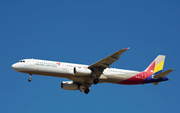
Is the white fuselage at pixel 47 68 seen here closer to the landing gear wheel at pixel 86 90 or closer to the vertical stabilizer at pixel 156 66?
the landing gear wheel at pixel 86 90

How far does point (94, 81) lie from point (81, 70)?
2.94 metres

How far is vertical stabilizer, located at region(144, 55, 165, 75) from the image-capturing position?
4275cm

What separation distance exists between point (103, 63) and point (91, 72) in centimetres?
220

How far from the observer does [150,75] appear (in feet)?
138

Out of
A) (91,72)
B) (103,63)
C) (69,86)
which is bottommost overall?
(69,86)

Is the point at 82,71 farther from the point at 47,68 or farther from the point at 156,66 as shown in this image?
the point at 156,66

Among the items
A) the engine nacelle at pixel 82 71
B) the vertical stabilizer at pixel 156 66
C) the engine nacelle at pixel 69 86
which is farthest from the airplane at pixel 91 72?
the engine nacelle at pixel 69 86

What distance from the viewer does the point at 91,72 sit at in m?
37.3

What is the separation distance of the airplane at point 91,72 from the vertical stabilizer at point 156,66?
0.77m

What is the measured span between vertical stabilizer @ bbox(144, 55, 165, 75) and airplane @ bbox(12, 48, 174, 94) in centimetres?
77

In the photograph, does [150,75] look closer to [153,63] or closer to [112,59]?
[153,63]

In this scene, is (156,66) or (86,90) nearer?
(86,90)

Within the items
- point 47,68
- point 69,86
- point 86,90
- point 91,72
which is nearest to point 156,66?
point 86,90

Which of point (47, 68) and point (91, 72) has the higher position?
point (47, 68)
